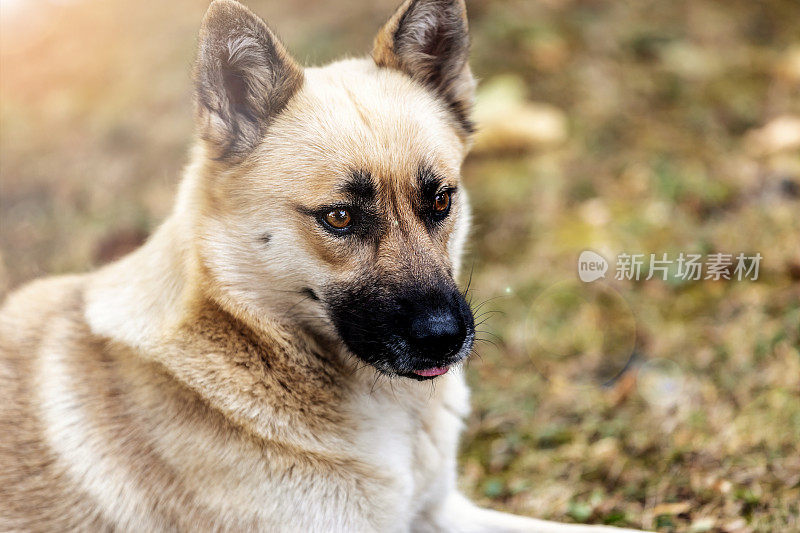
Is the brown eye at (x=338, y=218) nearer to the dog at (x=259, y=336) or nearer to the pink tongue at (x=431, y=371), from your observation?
the dog at (x=259, y=336)

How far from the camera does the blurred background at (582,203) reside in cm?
356

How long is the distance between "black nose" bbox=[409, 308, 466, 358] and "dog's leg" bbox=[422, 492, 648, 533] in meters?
0.93

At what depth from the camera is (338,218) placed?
7.95 feet

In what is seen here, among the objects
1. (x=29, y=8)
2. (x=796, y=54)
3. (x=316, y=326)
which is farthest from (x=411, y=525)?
(x=29, y=8)

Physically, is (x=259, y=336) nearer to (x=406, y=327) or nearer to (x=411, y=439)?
(x=406, y=327)

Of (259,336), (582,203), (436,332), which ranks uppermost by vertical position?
(436,332)

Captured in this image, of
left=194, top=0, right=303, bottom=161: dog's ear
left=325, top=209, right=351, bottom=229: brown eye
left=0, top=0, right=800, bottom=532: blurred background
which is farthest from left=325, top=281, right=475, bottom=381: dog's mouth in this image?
left=0, top=0, right=800, bottom=532: blurred background

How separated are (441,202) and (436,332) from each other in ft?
1.96

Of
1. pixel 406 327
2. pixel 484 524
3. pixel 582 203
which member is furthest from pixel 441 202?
pixel 582 203

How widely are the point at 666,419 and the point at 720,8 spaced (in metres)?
5.95

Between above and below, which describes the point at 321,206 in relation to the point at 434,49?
below

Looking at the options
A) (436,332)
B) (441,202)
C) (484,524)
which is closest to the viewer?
(436,332)

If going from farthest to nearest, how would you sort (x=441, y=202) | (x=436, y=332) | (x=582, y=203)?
(x=582, y=203) → (x=441, y=202) → (x=436, y=332)

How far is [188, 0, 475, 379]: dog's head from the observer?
2377 mm
